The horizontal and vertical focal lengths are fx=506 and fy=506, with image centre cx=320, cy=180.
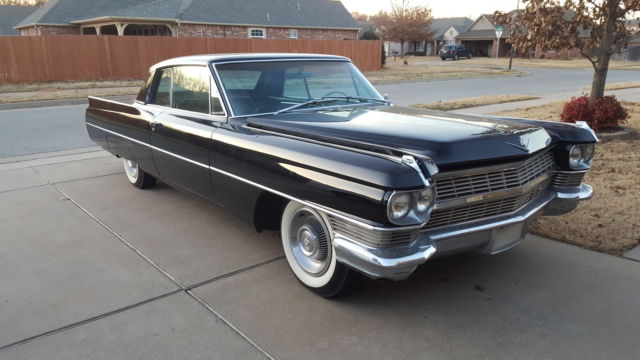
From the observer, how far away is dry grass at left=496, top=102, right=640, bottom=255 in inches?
166

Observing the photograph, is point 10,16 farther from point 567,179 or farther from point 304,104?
point 567,179

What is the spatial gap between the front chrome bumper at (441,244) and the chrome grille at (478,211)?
1.4 inches

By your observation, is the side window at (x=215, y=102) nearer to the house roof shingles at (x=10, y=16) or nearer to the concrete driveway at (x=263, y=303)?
the concrete driveway at (x=263, y=303)

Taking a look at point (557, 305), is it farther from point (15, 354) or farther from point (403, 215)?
point (15, 354)

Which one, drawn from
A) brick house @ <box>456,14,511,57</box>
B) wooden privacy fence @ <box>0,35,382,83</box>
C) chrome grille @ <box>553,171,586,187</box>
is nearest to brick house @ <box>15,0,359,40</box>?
wooden privacy fence @ <box>0,35,382,83</box>

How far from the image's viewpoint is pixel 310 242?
3381mm

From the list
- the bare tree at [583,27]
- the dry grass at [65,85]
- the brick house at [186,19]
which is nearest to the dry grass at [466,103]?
the bare tree at [583,27]

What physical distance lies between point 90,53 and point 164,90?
1883 cm

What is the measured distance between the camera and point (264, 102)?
4.22 metres

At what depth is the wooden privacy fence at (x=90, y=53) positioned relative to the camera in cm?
1989

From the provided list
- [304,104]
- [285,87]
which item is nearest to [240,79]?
[285,87]

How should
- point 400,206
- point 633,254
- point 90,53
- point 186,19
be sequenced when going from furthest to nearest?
point 186,19
point 90,53
point 633,254
point 400,206

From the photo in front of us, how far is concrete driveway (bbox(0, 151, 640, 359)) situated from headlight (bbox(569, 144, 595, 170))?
735 millimetres

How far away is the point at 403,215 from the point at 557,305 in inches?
53.3
